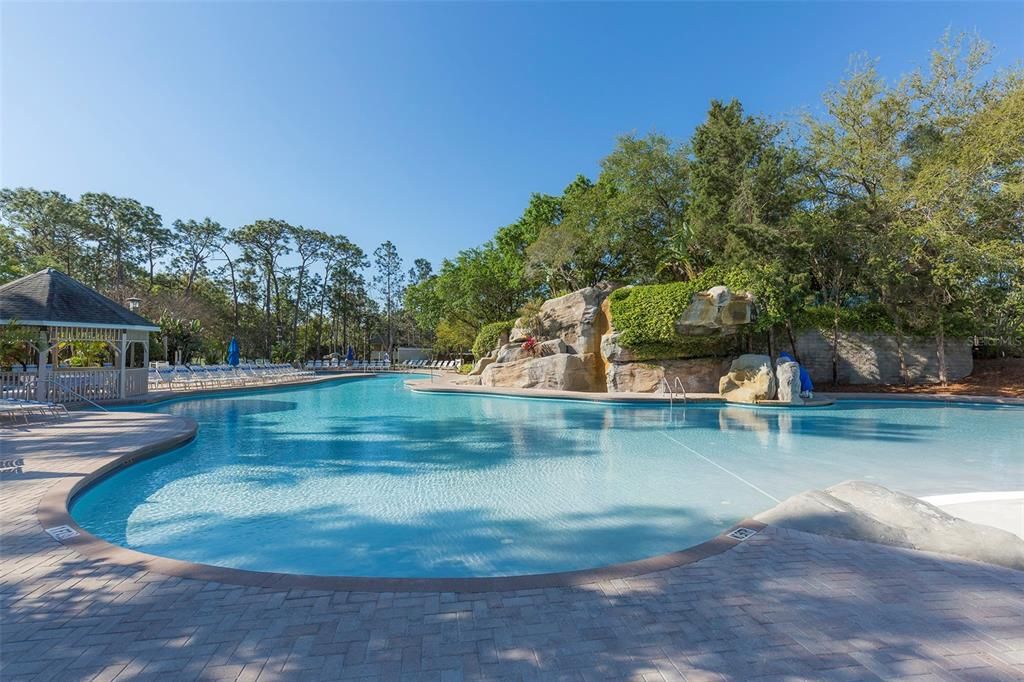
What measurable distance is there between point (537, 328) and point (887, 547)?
16.3 meters

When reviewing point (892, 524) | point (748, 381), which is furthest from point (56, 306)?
point (748, 381)

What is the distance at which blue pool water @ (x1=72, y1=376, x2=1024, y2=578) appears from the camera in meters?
4.18

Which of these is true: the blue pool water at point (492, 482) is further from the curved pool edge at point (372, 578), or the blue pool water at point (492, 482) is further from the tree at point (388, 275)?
the tree at point (388, 275)

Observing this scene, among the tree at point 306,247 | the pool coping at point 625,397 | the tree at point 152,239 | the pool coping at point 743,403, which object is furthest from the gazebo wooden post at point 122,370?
the tree at point 306,247

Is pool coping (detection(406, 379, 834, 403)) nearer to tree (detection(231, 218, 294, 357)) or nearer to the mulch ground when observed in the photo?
the mulch ground

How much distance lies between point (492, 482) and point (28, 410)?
10369 mm

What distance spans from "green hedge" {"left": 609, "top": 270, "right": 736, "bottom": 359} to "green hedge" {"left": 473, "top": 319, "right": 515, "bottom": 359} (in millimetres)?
8151

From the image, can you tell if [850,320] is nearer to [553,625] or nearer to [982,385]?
[982,385]

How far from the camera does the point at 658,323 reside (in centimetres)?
1595

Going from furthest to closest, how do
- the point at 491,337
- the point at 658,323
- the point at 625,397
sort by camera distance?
1. the point at 491,337
2. the point at 658,323
3. the point at 625,397

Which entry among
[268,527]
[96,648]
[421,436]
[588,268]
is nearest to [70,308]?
[421,436]

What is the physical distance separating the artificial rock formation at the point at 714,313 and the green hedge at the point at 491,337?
1007 cm

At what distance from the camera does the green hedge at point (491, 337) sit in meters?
24.0

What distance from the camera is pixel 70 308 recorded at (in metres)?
12.3
